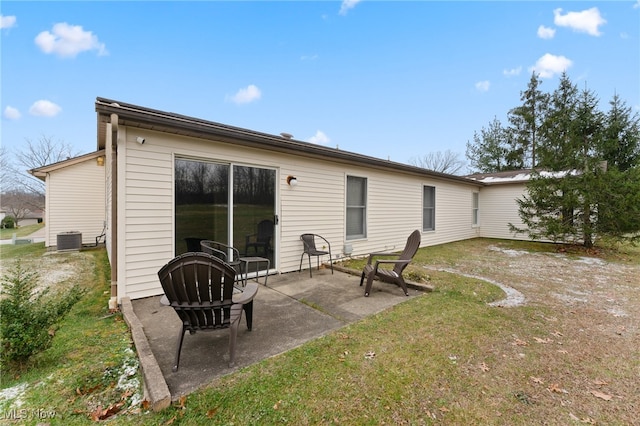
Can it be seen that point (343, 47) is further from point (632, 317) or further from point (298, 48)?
point (632, 317)

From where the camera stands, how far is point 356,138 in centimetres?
2402

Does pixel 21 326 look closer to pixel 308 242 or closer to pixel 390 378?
pixel 390 378

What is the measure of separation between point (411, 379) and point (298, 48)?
12828 mm

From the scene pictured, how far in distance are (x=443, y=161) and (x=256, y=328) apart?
3031 centimetres

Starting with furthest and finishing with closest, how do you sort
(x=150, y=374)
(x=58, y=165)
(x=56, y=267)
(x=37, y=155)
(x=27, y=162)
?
(x=37, y=155), (x=27, y=162), (x=58, y=165), (x=56, y=267), (x=150, y=374)

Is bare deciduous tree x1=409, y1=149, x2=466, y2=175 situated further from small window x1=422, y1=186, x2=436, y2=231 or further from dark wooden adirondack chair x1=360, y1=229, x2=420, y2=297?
dark wooden adirondack chair x1=360, y1=229, x2=420, y2=297

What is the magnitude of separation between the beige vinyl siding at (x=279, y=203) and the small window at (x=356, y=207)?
0.56 ft

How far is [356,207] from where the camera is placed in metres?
7.35

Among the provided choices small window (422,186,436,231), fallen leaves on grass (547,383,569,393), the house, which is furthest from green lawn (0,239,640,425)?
small window (422,186,436,231)

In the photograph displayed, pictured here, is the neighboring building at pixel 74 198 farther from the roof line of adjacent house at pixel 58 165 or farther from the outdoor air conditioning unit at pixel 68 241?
the outdoor air conditioning unit at pixel 68 241

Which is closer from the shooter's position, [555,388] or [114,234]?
[555,388]

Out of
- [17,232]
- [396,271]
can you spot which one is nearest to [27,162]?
[17,232]

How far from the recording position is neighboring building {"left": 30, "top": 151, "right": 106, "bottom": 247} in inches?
390

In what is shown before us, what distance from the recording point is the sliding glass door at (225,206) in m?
4.36
